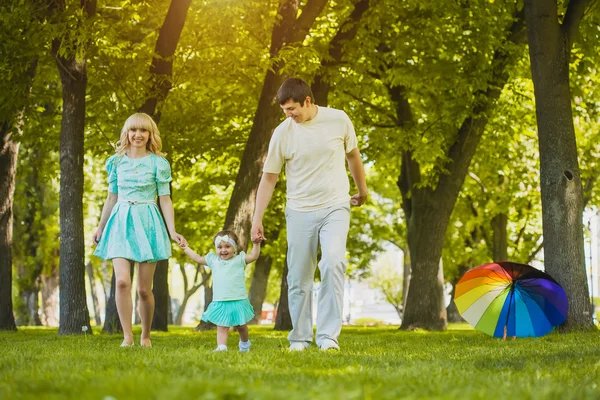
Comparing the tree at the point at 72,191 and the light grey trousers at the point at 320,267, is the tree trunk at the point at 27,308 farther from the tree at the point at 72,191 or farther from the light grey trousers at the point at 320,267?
the light grey trousers at the point at 320,267

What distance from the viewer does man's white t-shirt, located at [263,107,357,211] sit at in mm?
8133

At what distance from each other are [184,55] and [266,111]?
2906mm

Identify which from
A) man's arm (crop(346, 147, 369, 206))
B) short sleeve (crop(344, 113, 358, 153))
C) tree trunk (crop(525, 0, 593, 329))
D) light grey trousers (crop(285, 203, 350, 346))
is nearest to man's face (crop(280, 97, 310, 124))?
short sleeve (crop(344, 113, 358, 153))

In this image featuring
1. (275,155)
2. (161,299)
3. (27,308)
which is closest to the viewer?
(275,155)

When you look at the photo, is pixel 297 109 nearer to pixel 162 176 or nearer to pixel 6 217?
pixel 162 176

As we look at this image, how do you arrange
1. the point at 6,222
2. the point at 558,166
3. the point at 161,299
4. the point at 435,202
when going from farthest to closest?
the point at 161,299
the point at 435,202
the point at 6,222
the point at 558,166

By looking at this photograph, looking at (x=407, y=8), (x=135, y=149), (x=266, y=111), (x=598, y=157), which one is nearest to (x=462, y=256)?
(x=598, y=157)

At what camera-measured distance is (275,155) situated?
8312 millimetres

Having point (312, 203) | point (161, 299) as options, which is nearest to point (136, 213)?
point (312, 203)

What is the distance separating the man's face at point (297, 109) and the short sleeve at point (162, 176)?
165 cm

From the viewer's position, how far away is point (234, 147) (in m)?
22.5

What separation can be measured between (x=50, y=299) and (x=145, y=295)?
23.8 meters

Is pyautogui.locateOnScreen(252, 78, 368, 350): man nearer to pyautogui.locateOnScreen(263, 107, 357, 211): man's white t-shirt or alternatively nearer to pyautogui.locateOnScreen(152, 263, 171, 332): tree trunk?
pyautogui.locateOnScreen(263, 107, 357, 211): man's white t-shirt

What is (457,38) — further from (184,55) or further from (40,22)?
(40,22)
